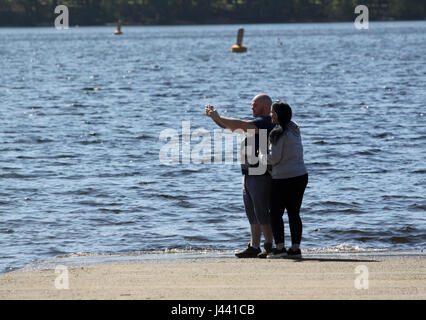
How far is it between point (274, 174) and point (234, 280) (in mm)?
1623

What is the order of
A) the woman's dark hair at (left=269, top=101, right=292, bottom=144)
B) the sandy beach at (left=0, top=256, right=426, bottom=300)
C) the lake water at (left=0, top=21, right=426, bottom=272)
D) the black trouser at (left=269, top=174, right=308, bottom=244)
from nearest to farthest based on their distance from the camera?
1. the sandy beach at (left=0, top=256, right=426, bottom=300)
2. the woman's dark hair at (left=269, top=101, right=292, bottom=144)
3. the black trouser at (left=269, top=174, right=308, bottom=244)
4. the lake water at (left=0, top=21, right=426, bottom=272)

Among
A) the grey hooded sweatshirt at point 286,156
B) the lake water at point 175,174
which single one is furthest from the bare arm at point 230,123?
the lake water at point 175,174

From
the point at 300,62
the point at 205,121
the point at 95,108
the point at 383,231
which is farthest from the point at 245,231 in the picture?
the point at 300,62

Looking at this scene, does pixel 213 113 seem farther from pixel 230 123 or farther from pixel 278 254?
pixel 278 254

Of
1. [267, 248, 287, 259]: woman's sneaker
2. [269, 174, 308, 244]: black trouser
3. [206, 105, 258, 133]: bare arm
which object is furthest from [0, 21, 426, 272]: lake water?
[206, 105, 258, 133]: bare arm

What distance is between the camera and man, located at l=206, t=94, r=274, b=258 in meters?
9.93

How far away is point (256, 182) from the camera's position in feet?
34.6

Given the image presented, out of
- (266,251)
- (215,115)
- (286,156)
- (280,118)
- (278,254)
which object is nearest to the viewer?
(215,115)

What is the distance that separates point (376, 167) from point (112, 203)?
7326mm

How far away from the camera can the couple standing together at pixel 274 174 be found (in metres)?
10.1

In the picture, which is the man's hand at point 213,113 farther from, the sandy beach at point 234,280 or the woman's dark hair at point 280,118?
the sandy beach at point 234,280

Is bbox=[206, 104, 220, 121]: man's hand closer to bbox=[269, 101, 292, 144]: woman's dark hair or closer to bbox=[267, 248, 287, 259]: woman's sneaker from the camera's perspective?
bbox=[269, 101, 292, 144]: woman's dark hair

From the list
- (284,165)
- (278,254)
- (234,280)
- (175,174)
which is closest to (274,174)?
(284,165)

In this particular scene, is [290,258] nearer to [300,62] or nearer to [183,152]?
[183,152]
